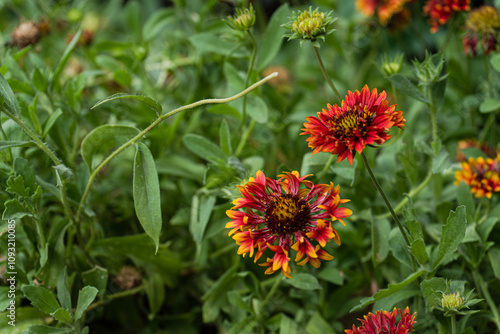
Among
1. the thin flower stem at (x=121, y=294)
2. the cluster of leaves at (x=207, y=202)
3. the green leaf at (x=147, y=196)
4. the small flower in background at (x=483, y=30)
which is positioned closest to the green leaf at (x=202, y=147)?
the cluster of leaves at (x=207, y=202)

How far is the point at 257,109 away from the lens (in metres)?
0.76

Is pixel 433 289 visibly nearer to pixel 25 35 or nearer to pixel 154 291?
pixel 154 291

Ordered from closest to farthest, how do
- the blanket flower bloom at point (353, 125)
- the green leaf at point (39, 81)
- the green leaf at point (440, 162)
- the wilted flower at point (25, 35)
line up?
1. the blanket flower bloom at point (353, 125)
2. the green leaf at point (440, 162)
3. the green leaf at point (39, 81)
4. the wilted flower at point (25, 35)

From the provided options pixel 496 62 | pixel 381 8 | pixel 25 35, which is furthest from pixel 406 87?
pixel 25 35

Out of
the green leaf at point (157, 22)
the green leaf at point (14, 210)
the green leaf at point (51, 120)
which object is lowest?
the green leaf at point (14, 210)

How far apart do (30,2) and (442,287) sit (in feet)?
3.55

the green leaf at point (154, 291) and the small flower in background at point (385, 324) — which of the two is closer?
the small flower in background at point (385, 324)

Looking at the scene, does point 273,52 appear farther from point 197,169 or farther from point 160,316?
point 160,316

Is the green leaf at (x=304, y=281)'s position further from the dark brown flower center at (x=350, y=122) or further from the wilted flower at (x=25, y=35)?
the wilted flower at (x=25, y=35)

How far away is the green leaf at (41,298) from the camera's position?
585 millimetres

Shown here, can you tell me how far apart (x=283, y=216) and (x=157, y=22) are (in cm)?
64

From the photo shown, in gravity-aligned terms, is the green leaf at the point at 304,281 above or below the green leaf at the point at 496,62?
below

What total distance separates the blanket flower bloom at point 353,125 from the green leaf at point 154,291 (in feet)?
1.24

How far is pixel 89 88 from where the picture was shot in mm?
1083
